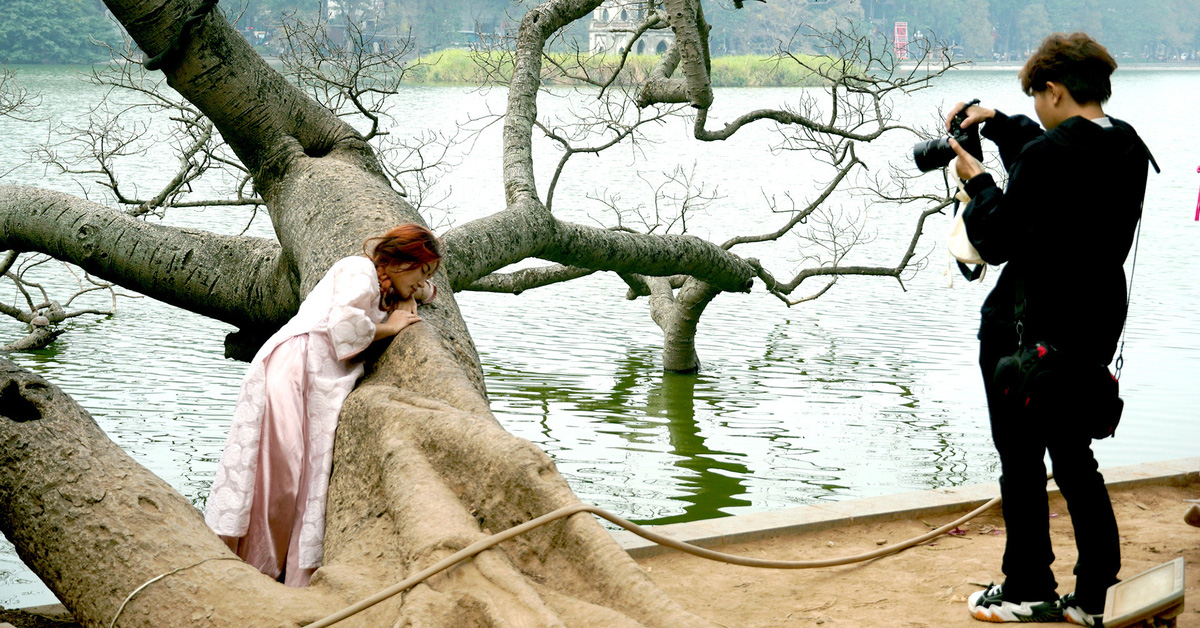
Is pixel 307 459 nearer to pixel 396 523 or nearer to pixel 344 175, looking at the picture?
pixel 396 523

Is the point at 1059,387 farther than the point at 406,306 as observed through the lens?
No

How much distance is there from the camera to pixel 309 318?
339 cm

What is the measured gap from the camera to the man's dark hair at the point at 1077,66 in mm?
2920

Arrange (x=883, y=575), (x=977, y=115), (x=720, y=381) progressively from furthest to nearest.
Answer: (x=720, y=381) → (x=883, y=575) → (x=977, y=115)

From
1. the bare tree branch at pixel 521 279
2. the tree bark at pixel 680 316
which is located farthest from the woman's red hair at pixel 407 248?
the tree bark at pixel 680 316

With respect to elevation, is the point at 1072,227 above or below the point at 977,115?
below

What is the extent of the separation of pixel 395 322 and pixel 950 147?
5.94 feet

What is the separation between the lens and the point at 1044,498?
3145 millimetres

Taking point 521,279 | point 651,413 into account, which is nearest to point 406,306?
point 521,279

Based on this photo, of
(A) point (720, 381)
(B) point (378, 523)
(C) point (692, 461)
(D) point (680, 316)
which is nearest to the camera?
(B) point (378, 523)

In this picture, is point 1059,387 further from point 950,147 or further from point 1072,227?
point 950,147

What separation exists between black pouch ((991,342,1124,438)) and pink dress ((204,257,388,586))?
1.88 metres

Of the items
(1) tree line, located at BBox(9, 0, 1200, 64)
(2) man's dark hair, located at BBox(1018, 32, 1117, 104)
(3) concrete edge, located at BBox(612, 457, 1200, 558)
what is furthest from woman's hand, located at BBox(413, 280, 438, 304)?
(1) tree line, located at BBox(9, 0, 1200, 64)

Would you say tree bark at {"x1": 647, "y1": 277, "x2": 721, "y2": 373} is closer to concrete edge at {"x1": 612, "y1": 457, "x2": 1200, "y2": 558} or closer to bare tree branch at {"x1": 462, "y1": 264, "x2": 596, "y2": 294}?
bare tree branch at {"x1": 462, "y1": 264, "x2": 596, "y2": 294}
